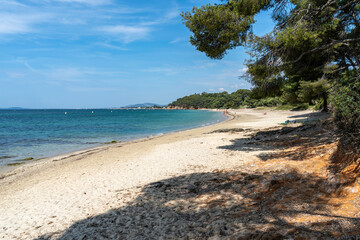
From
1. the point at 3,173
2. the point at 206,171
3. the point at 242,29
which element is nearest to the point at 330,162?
the point at 206,171

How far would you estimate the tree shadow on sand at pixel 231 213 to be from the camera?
2703 millimetres

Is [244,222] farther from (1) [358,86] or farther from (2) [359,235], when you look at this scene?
(1) [358,86]

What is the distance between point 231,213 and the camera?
11.7 feet

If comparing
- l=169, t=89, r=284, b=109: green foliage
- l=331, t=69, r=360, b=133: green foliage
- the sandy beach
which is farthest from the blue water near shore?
l=331, t=69, r=360, b=133: green foliage

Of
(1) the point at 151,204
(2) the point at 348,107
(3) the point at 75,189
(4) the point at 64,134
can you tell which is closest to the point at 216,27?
(2) the point at 348,107

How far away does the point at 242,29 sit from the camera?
693cm

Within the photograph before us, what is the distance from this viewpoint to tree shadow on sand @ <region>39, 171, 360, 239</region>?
8.87 feet

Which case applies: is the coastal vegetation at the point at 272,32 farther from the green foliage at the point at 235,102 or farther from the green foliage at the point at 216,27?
the green foliage at the point at 235,102

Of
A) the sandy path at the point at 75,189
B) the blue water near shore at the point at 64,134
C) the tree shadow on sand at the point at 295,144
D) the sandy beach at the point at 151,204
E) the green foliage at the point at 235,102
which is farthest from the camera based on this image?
the green foliage at the point at 235,102

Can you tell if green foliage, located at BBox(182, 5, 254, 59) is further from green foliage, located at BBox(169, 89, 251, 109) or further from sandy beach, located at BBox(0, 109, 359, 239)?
green foliage, located at BBox(169, 89, 251, 109)

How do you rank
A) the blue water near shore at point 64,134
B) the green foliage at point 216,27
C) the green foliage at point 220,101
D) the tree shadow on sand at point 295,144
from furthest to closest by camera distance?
1. the green foliage at point 220,101
2. the blue water near shore at point 64,134
3. the green foliage at point 216,27
4. the tree shadow on sand at point 295,144

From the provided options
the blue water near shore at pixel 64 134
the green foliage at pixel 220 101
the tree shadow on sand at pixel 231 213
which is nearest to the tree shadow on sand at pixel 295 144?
the tree shadow on sand at pixel 231 213

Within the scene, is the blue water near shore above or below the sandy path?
below

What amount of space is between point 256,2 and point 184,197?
6323 mm
